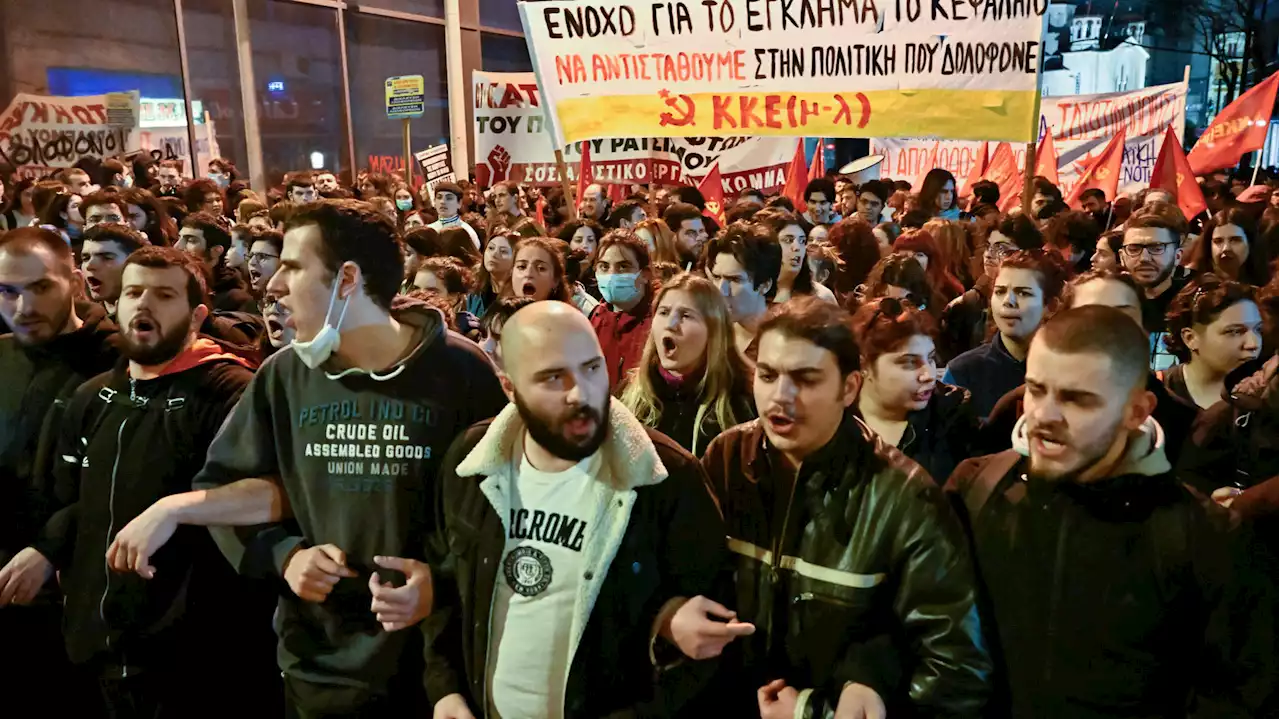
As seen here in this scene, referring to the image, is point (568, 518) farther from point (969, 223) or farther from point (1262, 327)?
point (969, 223)

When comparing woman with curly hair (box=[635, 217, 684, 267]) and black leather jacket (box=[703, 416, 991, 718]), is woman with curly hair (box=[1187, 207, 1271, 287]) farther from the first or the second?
black leather jacket (box=[703, 416, 991, 718])

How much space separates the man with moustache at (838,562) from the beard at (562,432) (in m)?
0.37

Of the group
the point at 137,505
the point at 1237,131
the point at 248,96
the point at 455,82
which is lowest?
the point at 137,505

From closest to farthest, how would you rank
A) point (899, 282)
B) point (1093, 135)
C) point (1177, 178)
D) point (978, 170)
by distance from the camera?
1. point (899, 282)
2. point (1177, 178)
3. point (978, 170)
4. point (1093, 135)

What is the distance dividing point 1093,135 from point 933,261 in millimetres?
8919

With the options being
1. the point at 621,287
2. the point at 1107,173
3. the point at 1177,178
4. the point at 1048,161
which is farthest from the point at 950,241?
the point at 1048,161

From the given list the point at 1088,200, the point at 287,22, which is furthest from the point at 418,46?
the point at 1088,200

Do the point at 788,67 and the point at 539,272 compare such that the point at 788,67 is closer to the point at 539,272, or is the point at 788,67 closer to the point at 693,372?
the point at 539,272

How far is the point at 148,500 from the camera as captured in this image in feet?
10.4

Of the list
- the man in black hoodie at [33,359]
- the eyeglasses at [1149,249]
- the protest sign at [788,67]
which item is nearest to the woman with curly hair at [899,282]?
the eyeglasses at [1149,249]

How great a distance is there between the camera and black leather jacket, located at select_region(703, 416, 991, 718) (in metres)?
2.12

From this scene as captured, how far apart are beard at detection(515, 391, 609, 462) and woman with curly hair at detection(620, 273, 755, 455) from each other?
1081mm

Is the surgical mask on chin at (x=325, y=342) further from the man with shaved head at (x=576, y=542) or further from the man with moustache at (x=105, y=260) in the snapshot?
the man with moustache at (x=105, y=260)

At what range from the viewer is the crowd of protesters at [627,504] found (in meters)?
2.11
